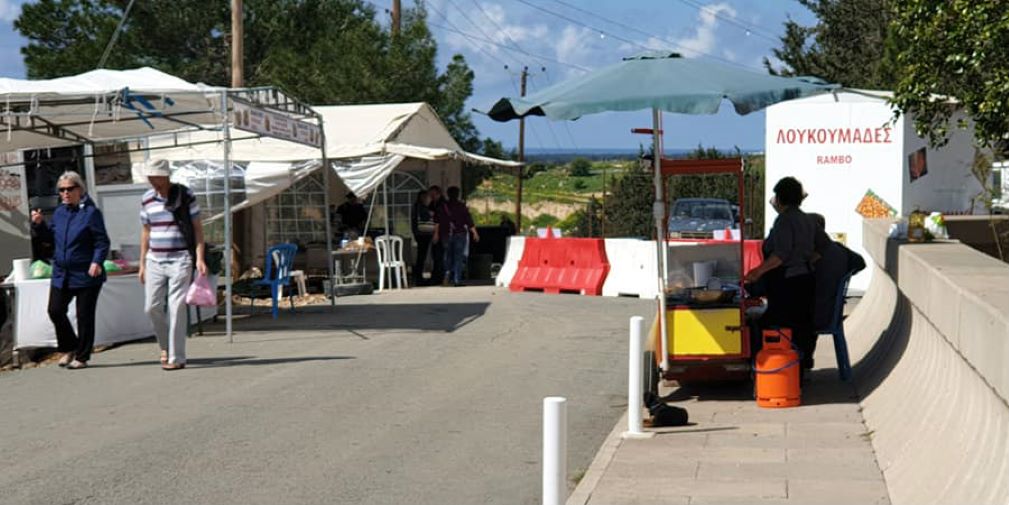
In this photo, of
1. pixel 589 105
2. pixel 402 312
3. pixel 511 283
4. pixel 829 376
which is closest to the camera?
pixel 589 105

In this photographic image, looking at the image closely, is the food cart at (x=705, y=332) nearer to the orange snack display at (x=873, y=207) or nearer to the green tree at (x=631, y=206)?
the orange snack display at (x=873, y=207)

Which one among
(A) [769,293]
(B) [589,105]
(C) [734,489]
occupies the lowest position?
(C) [734,489]

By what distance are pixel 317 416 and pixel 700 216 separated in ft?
72.0

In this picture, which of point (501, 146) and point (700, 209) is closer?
point (700, 209)

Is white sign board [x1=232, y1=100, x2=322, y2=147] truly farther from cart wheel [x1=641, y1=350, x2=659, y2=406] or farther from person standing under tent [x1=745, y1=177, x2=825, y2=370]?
person standing under tent [x1=745, y1=177, x2=825, y2=370]

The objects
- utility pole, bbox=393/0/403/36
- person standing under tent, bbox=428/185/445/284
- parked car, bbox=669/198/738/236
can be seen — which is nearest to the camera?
person standing under tent, bbox=428/185/445/284

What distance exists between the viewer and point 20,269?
14.3 metres

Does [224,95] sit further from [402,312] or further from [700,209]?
[700,209]

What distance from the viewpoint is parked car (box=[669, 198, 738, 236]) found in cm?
3000

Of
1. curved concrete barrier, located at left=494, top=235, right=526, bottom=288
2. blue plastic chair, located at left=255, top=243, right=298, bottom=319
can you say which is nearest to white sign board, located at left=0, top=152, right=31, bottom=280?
blue plastic chair, located at left=255, top=243, right=298, bottom=319

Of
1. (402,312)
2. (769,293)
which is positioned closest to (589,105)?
(769,293)

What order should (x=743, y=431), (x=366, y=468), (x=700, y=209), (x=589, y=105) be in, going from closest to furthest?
1. (x=366, y=468)
2. (x=743, y=431)
3. (x=589, y=105)
4. (x=700, y=209)

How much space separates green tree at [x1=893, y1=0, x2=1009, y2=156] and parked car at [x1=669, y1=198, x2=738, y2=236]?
16.7m

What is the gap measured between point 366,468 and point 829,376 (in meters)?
5.17
